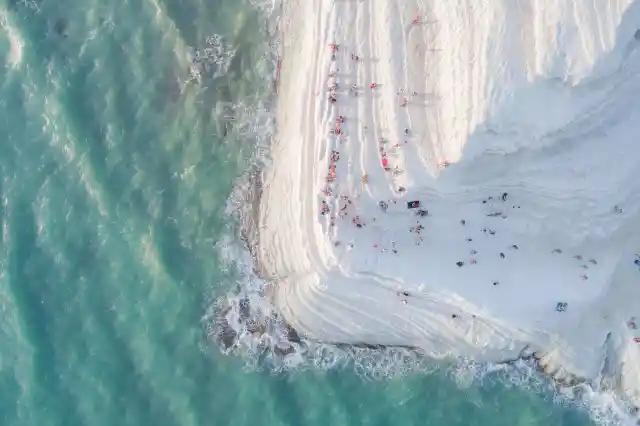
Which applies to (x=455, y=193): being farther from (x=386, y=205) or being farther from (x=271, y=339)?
(x=271, y=339)

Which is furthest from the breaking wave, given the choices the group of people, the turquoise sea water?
the group of people

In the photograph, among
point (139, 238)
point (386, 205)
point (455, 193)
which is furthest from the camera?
point (139, 238)

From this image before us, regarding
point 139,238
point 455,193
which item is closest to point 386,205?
point 455,193

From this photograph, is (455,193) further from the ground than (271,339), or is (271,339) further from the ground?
(455,193)

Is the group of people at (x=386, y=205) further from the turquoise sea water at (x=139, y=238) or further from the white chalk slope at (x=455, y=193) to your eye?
the turquoise sea water at (x=139, y=238)

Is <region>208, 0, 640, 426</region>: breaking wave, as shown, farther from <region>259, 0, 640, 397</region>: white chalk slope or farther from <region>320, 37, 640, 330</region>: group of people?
<region>320, 37, 640, 330</region>: group of people

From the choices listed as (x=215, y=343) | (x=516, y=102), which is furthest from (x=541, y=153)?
(x=215, y=343)
